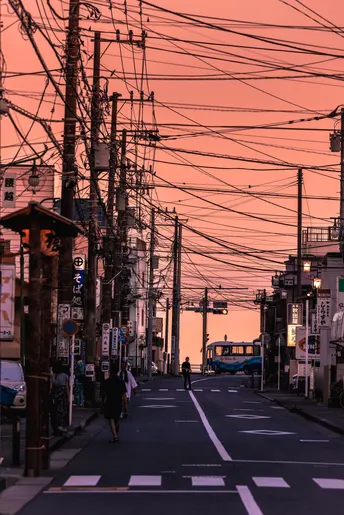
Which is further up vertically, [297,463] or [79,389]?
[79,389]

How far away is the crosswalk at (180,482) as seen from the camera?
65.4ft

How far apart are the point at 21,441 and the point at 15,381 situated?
9264mm

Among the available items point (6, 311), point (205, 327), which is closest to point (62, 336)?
point (6, 311)

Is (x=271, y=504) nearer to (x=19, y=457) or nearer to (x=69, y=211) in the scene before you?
(x=19, y=457)

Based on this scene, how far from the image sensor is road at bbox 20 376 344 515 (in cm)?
1720

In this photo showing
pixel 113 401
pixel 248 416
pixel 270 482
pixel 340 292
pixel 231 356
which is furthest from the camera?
pixel 231 356

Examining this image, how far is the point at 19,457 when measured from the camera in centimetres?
2448

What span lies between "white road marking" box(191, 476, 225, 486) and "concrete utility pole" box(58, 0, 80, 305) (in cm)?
1222

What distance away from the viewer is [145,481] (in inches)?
818

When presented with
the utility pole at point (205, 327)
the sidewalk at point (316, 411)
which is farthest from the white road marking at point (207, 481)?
the utility pole at point (205, 327)

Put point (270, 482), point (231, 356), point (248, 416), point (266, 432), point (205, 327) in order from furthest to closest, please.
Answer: point (231, 356) → point (205, 327) → point (248, 416) → point (266, 432) → point (270, 482)

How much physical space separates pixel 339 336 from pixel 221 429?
640 inches

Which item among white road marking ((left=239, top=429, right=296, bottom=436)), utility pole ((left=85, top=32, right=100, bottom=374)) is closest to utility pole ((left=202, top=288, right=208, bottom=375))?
utility pole ((left=85, top=32, right=100, bottom=374))

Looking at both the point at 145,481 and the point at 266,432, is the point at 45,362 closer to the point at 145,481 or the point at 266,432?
the point at 145,481
